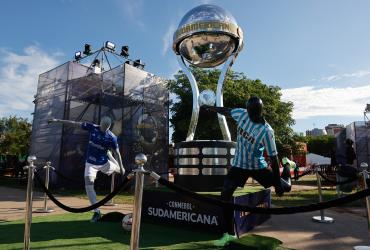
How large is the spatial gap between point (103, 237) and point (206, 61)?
13.5 feet

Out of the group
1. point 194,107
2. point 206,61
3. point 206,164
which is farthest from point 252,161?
point 206,61

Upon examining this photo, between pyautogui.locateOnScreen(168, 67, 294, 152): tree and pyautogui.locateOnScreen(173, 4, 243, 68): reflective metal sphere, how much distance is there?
914 cm

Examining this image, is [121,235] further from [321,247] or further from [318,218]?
[318,218]

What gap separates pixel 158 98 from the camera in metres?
17.8

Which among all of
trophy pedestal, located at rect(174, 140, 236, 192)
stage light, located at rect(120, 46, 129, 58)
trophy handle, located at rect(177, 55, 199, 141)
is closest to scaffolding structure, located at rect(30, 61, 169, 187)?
stage light, located at rect(120, 46, 129, 58)

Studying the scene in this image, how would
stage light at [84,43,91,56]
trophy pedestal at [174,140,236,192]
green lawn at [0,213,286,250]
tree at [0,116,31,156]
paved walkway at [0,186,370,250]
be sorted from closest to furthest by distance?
green lawn at [0,213,286,250], paved walkway at [0,186,370,250], trophy pedestal at [174,140,236,192], stage light at [84,43,91,56], tree at [0,116,31,156]

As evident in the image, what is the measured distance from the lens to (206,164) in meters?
5.86

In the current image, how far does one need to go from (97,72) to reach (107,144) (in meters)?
12.5

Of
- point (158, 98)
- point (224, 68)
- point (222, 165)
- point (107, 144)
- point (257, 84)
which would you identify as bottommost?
point (222, 165)

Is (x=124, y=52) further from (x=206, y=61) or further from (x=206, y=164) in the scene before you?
(x=206, y=164)

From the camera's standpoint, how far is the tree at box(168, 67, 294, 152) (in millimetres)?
16172

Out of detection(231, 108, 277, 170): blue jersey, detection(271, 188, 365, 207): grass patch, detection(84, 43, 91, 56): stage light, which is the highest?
detection(84, 43, 91, 56): stage light

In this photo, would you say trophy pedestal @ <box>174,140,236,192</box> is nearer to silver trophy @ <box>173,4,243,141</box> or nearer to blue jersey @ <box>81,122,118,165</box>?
silver trophy @ <box>173,4,243,141</box>

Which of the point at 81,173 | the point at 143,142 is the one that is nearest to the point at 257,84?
the point at 143,142
